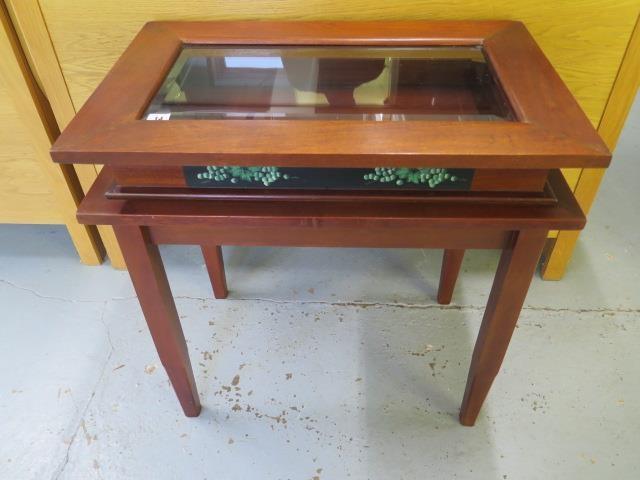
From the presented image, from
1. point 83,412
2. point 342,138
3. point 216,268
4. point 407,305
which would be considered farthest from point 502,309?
point 83,412

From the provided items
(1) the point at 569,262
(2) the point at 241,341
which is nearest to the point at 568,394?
(1) the point at 569,262

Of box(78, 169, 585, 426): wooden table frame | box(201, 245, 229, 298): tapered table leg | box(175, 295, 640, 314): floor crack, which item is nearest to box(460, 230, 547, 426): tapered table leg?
box(78, 169, 585, 426): wooden table frame

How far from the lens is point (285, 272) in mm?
1500

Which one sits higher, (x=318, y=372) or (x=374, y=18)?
(x=374, y=18)

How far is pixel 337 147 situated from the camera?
662mm

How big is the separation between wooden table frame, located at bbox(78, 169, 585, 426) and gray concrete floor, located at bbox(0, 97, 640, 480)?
0.33 metres

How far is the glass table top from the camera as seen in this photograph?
0.79 meters

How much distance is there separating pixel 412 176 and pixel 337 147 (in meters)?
0.13

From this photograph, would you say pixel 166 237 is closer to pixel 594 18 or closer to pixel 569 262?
pixel 594 18

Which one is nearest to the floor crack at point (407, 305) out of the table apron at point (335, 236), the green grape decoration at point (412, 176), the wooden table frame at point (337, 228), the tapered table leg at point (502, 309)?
the tapered table leg at point (502, 309)

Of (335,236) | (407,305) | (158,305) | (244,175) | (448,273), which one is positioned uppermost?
(244,175)

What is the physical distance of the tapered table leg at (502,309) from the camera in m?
0.77

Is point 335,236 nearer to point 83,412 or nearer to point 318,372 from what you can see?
point 318,372

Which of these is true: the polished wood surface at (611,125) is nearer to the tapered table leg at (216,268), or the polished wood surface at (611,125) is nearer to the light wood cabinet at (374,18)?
the light wood cabinet at (374,18)
